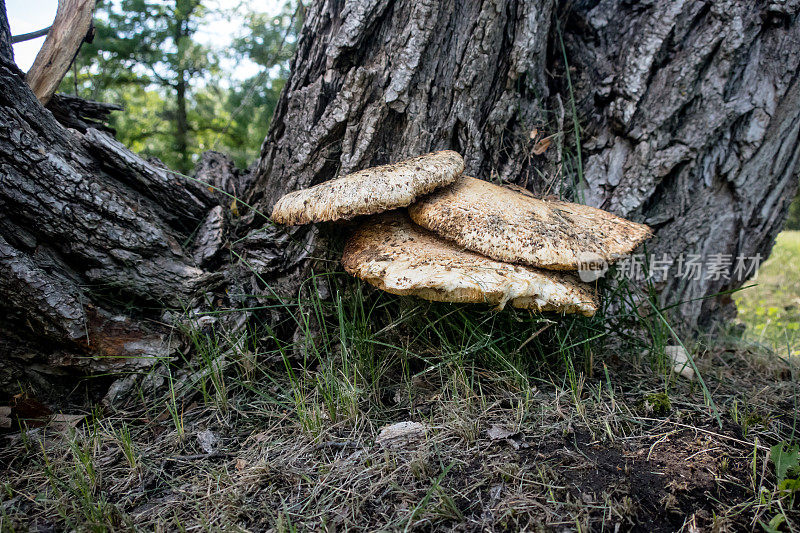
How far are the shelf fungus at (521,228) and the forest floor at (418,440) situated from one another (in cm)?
37

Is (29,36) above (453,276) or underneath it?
above

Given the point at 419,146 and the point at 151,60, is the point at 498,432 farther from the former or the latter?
the point at 151,60

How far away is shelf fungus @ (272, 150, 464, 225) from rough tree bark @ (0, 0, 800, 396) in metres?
0.53

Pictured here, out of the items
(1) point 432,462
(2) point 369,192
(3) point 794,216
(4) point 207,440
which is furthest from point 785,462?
(3) point 794,216

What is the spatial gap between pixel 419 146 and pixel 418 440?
160cm

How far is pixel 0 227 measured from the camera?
2.01 meters

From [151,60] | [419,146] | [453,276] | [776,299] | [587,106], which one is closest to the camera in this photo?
[453,276]

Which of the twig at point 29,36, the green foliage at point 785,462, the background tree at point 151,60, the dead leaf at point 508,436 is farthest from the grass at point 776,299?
the background tree at point 151,60

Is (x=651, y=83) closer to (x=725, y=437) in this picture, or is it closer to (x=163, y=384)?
(x=725, y=437)

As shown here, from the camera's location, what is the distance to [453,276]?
1.68 metres

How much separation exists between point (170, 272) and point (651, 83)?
314 cm

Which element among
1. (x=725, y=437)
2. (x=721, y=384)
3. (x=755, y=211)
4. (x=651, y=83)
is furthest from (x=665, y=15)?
(x=725, y=437)

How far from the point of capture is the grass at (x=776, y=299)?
4.32 meters

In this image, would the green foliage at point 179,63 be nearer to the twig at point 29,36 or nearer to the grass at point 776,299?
the twig at point 29,36
